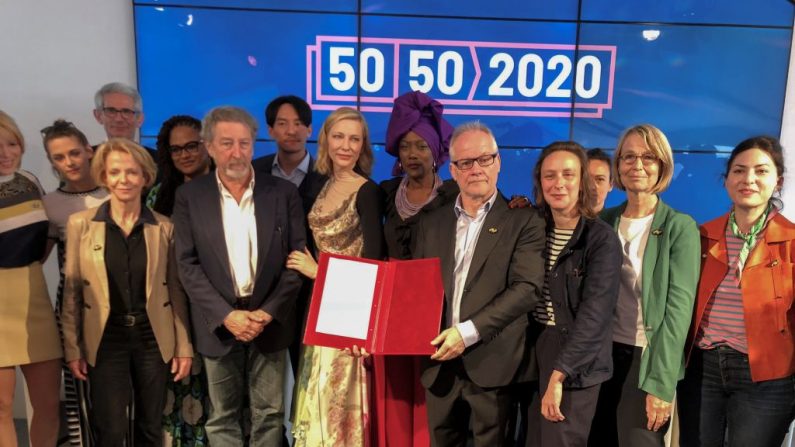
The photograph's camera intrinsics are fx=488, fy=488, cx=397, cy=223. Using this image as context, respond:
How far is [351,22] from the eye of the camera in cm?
425

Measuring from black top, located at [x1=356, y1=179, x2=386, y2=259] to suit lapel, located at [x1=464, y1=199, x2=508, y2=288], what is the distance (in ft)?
1.72

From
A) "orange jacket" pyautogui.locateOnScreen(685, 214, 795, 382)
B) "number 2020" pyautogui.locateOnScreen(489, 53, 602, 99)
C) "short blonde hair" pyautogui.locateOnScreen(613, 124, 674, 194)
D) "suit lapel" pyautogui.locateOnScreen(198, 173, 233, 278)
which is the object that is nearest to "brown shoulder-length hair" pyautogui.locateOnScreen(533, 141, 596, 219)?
"short blonde hair" pyautogui.locateOnScreen(613, 124, 674, 194)

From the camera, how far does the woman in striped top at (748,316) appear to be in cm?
206

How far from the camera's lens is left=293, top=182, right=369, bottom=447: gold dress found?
8.26 feet

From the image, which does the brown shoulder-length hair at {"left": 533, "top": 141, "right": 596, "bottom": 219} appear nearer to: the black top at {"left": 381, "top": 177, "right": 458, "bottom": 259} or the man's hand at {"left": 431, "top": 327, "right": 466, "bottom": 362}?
the black top at {"left": 381, "top": 177, "right": 458, "bottom": 259}

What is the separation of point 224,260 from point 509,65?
10.4ft

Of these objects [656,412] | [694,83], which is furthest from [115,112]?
[694,83]

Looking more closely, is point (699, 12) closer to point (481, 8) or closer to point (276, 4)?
point (481, 8)

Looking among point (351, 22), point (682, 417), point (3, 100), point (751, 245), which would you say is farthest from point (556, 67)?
point (3, 100)

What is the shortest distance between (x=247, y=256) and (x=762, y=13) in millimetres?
4950

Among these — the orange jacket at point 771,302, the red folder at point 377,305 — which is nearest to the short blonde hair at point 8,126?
the red folder at point 377,305

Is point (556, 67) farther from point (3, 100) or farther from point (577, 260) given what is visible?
point (3, 100)

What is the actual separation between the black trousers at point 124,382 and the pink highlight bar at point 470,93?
261 cm

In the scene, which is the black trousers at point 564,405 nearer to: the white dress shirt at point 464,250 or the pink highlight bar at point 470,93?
the white dress shirt at point 464,250
